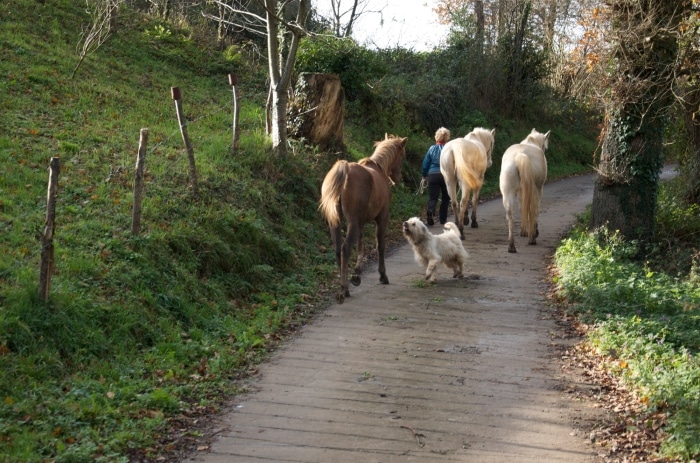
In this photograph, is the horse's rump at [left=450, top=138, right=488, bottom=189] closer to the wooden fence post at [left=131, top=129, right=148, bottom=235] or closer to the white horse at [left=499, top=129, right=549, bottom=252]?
the white horse at [left=499, top=129, right=549, bottom=252]

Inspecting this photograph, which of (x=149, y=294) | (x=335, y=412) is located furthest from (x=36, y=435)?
(x=149, y=294)

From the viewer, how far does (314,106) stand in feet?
53.3

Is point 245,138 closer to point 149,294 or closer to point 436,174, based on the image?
point 436,174

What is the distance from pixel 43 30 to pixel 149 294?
519 inches

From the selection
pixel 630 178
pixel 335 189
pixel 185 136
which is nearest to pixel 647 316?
pixel 335 189

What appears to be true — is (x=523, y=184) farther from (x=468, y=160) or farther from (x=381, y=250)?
(x=381, y=250)

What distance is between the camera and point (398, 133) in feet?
74.6

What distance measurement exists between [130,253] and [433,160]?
8.43 meters

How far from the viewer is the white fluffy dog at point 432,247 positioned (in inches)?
420

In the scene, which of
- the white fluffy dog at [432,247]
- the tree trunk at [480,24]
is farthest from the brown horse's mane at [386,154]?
the tree trunk at [480,24]

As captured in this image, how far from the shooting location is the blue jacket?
50.5 feet

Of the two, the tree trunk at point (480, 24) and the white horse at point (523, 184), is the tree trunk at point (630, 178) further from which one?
the tree trunk at point (480, 24)

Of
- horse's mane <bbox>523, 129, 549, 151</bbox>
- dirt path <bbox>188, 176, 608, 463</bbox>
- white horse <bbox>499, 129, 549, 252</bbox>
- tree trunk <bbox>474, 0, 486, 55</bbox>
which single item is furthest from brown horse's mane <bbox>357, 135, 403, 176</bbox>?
tree trunk <bbox>474, 0, 486, 55</bbox>

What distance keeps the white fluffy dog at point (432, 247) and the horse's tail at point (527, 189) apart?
266 centimetres
